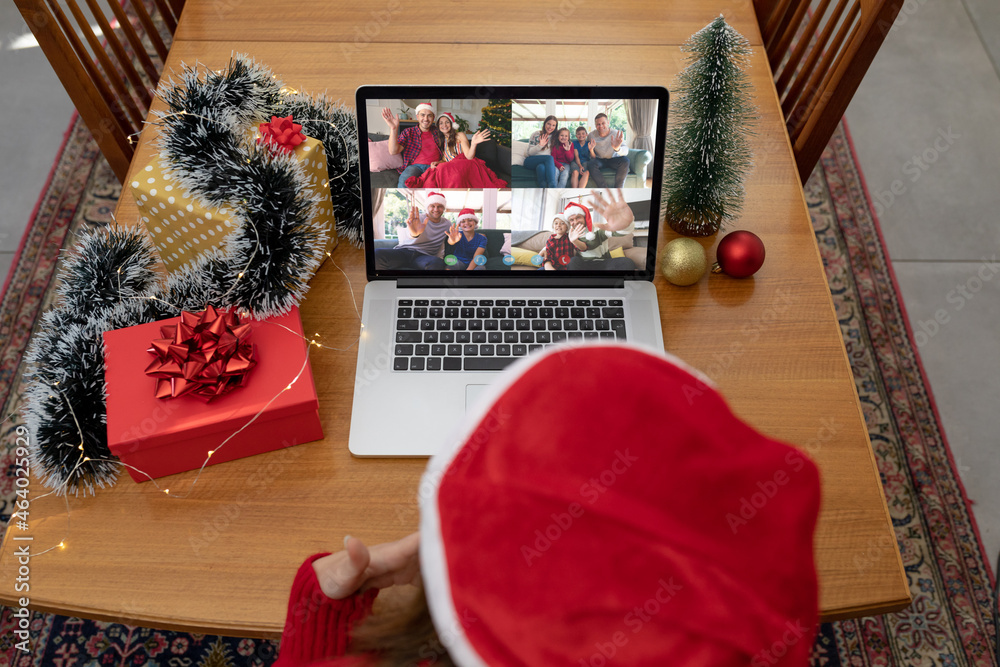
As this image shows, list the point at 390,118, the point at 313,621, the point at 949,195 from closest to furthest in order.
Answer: the point at 313,621
the point at 390,118
the point at 949,195

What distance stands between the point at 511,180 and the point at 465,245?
0.35 ft

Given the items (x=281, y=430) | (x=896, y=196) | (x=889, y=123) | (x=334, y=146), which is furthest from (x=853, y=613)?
(x=889, y=123)

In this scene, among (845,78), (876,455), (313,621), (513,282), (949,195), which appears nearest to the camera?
(313,621)

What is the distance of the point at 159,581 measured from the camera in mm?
791

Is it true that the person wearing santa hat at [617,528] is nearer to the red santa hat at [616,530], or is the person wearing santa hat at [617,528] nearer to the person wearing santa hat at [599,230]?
the red santa hat at [616,530]

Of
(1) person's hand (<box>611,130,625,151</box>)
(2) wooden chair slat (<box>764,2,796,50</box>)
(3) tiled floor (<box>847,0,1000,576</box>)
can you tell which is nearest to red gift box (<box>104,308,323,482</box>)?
(1) person's hand (<box>611,130,625,151</box>)

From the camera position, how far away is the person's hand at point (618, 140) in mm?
884

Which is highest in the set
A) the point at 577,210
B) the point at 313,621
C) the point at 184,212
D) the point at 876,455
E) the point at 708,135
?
the point at 708,135

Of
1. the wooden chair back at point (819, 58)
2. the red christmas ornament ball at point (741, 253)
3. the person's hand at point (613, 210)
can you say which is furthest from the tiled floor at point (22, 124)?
the wooden chair back at point (819, 58)

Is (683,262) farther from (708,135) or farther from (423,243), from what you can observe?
(423,243)

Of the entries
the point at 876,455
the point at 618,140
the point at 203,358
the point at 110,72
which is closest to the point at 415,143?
the point at 618,140

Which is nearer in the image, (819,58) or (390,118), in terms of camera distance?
(390,118)

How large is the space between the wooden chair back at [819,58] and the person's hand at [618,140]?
504mm

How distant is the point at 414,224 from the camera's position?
36.6 inches
